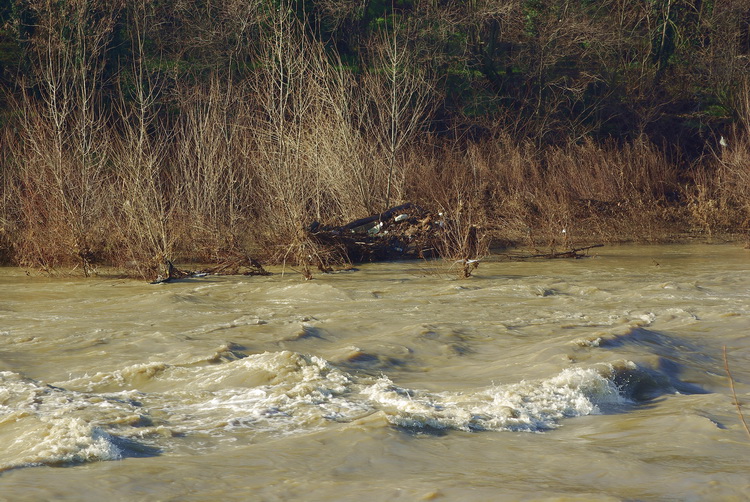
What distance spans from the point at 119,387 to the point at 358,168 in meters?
9.58

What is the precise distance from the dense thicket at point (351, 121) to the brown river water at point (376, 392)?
223 centimetres

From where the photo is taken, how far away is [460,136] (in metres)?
A: 24.4

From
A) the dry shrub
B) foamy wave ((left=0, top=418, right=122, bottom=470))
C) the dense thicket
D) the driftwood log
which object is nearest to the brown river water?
foamy wave ((left=0, top=418, right=122, bottom=470))

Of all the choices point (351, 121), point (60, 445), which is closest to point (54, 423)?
point (60, 445)

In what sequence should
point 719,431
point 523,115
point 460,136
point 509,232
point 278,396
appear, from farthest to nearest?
point 523,115
point 460,136
point 509,232
point 278,396
point 719,431

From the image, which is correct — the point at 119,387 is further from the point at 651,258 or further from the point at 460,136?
the point at 460,136

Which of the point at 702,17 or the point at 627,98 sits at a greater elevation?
the point at 702,17

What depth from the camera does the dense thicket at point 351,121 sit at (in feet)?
46.4

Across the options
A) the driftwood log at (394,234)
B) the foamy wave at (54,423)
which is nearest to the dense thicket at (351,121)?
the driftwood log at (394,234)

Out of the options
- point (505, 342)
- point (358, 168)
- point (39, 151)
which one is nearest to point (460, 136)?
point (358, 168)

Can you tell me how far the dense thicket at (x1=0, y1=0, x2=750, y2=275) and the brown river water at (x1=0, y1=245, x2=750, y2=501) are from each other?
2230 mm

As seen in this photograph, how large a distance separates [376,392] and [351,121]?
11105 millimetres

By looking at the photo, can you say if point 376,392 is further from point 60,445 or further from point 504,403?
point 60,445

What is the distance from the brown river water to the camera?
4.77m
